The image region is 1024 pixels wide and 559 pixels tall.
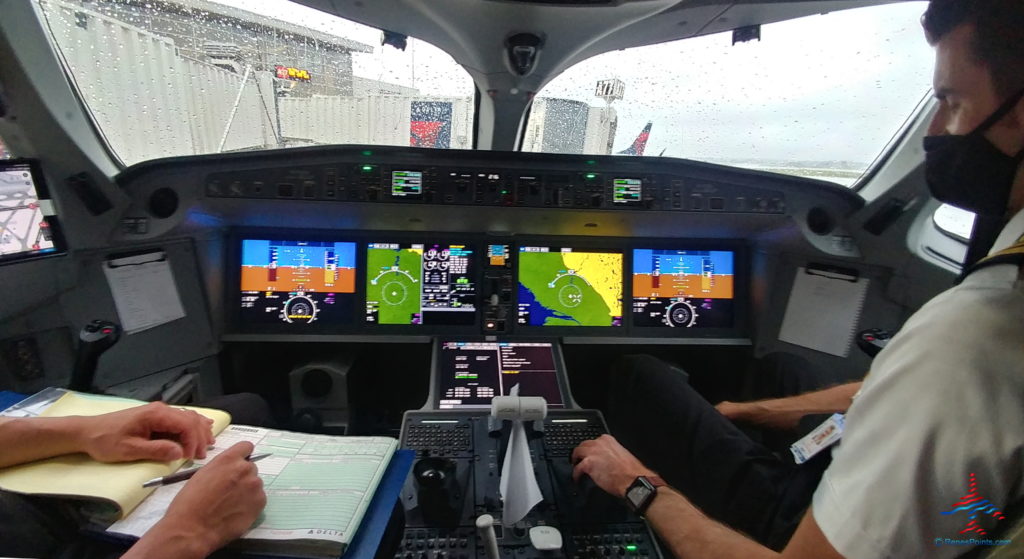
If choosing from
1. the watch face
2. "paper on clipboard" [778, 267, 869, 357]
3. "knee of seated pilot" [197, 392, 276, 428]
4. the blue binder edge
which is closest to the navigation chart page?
"knee of seated pilot" [197, 392, 276, 428]

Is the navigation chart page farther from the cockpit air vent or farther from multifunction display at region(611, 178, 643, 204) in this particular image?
multifunction display at region(611, 178, 643, 204)

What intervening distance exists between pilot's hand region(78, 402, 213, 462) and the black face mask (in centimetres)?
133

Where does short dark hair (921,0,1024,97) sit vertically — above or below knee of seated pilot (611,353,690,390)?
above

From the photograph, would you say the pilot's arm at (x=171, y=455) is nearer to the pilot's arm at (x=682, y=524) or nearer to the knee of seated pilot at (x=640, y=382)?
the pilot's arm at (x=682, y=524)

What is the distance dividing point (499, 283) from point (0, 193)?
1.58 meters

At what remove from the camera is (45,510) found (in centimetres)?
67

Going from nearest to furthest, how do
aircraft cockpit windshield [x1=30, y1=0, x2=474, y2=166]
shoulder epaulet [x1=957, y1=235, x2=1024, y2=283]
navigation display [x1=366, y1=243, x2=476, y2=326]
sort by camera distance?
shoulder epaulet [x1=957, y1=235, x2=1024, y2=283] → aircraft cockpit windshield [x1=30, y1=0, x2=474, y2=166] → navigation display [x1=366, y1=243, x2=476, y2=326]

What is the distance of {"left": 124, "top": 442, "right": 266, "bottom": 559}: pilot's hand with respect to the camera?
609 mm

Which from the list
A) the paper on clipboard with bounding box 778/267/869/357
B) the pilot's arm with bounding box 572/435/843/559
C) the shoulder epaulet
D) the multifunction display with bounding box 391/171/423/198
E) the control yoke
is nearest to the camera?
the shoulder epaulet

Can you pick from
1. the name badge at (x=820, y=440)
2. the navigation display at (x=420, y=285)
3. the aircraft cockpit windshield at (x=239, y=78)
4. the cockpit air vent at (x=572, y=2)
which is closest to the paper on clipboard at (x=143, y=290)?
the aircraft cockpit windshield at (x=239, y=78)

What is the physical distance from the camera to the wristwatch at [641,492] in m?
1.04

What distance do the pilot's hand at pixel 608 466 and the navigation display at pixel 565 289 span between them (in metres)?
0.94

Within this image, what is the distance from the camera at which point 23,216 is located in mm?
1348

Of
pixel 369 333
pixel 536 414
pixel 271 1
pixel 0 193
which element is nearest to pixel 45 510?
pixel 536 414
